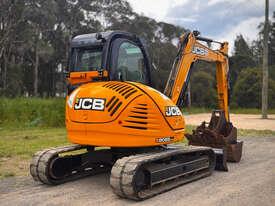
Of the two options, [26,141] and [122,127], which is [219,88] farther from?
[26,141]

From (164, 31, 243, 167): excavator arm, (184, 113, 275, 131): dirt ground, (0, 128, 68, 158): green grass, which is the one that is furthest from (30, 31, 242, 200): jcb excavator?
(184, 113, 275, 131): dirt ground

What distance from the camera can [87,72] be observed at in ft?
20.3

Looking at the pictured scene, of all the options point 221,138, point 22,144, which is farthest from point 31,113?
point 221,138

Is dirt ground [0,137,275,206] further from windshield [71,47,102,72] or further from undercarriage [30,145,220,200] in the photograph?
windshield [71,47,102,72]

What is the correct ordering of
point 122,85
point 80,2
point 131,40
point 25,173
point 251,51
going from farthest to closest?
point 251,51, point 80,2, point 25,173, point 131,40, point 122,85

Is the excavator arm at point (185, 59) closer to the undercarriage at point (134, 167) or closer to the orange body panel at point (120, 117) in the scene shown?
the undercarriage at point (134, 167)

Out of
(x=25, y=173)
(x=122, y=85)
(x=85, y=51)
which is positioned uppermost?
(x=85, y=51)

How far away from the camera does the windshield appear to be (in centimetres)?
630

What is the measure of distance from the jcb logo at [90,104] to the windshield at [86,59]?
64 cm

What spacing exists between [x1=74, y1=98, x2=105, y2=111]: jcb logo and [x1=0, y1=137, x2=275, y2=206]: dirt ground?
1223 millimetres

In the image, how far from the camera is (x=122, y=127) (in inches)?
223

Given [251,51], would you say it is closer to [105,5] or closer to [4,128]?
[105,5]

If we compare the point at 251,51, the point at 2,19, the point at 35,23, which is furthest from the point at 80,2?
the point at 251,51

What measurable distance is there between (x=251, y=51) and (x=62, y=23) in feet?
117
